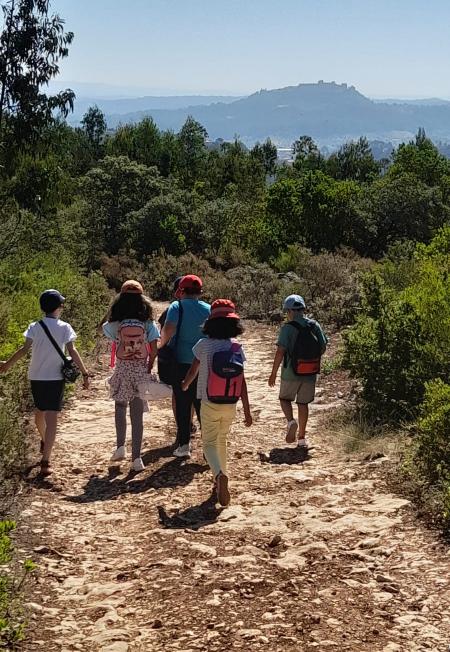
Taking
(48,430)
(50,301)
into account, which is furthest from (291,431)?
(50,301)

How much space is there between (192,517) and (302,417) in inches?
86.8

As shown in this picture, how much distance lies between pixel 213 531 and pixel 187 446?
5.91 ft

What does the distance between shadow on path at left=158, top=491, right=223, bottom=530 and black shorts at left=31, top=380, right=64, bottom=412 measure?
51.3 inches

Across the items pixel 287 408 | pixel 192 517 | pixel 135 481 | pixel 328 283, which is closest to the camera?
pixel 192 517

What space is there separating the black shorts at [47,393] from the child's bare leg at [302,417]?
8.01ft

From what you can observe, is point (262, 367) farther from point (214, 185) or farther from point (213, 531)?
point (214, 185)

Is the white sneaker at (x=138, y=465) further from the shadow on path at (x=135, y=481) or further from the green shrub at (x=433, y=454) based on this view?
the green shrub at (x=433, y=454)

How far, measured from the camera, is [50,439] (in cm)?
632

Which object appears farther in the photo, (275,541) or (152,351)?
(152,351)

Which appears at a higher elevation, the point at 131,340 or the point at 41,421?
the point at 131,340

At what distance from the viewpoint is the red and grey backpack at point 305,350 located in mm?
7156

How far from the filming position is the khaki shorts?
7355 millimetres

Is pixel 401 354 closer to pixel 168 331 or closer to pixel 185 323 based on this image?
pixel 185 323

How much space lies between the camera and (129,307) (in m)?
6.40
